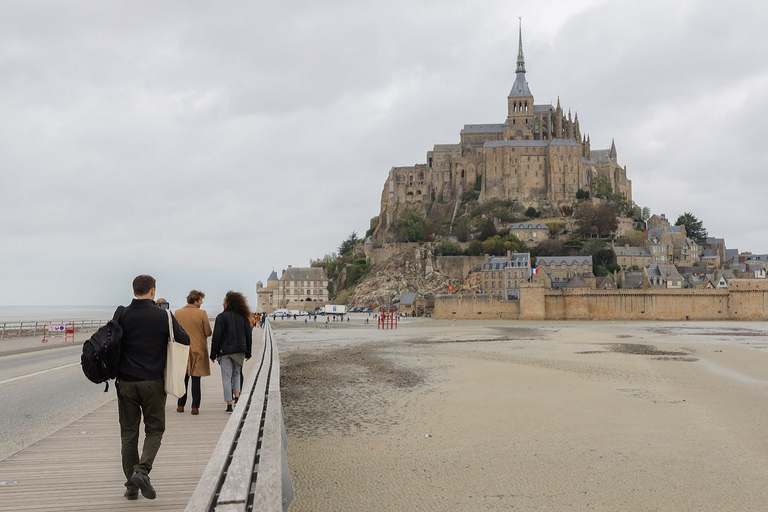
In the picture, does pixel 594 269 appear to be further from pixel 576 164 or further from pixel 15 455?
pixel 15 455

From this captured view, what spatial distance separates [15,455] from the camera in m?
5.46

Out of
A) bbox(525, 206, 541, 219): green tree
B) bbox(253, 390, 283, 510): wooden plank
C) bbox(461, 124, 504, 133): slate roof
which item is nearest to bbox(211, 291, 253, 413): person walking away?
bbox(253, 390, 283, 510): wooden plank

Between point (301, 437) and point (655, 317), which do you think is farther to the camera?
point (655, 317)

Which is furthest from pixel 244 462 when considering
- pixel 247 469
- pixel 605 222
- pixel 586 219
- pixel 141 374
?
pixel 605 222

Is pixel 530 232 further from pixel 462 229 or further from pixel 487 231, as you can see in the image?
pixel 462 229

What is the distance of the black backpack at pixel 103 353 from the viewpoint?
4.21 meters

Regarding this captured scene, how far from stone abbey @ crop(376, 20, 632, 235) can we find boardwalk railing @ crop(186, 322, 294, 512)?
258ft

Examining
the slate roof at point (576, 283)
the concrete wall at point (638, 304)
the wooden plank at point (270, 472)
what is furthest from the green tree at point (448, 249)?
the wooden plank at point (270, 472)

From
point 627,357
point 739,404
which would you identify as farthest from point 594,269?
point 739,404

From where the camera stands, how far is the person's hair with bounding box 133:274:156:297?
4.51 meters

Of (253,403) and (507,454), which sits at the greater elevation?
(253,403)

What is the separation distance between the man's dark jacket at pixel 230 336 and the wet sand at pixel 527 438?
1.54 m

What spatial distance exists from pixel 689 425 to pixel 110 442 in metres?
8.48

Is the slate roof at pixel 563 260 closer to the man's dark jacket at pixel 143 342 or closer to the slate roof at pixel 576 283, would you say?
the slate roof at pixel 576 283
